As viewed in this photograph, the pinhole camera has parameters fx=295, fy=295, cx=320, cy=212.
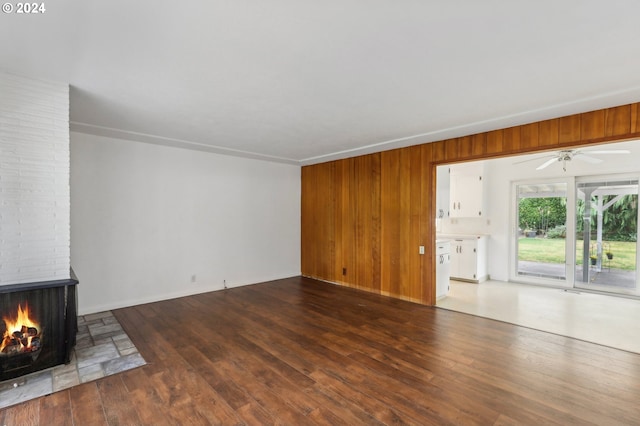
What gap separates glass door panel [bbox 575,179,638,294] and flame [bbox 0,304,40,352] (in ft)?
25.9

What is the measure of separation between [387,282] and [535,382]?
2.83m

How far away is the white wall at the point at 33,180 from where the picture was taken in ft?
8.24

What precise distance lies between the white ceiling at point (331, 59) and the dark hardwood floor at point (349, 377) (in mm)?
2574

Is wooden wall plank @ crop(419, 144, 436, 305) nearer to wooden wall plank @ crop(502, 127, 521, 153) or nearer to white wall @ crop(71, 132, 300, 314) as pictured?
wooden wall plank @ crop(502, 127, 521, 153)

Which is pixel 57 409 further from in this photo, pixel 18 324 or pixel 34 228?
pixel 34 228

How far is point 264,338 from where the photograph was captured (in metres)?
3.39

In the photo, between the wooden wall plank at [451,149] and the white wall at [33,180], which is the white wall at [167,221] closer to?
the white wall at [33,180]

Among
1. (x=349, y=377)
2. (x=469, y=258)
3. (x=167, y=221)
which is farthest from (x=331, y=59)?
(x=469, y=258)

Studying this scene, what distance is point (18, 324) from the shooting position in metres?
2.50

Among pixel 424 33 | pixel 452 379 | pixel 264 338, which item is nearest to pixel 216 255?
pixel 264 338

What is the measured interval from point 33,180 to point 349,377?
10.8 ft

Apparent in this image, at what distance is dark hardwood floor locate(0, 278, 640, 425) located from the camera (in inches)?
82.7

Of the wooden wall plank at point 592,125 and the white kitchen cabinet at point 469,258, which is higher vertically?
the wooden wall plank at point 592,125

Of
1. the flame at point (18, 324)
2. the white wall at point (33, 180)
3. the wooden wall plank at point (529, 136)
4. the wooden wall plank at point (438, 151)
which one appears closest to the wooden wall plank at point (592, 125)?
the wooden wall plank at point (529, 136)
